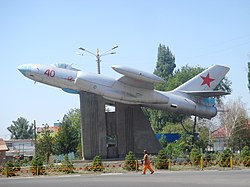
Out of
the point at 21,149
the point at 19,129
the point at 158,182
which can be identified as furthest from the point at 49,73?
the point at 19,129

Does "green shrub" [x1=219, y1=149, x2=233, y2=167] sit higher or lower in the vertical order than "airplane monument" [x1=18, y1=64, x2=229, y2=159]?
lower

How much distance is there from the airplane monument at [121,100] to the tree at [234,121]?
65.0 feet

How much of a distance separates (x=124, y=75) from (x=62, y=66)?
17.4 feet

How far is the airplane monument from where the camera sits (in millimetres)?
34656

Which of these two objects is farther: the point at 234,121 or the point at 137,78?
the point at 234,121

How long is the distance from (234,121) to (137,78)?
2892 centimetres

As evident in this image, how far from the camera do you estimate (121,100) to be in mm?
35469

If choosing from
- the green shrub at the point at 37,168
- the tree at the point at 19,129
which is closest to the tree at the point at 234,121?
the green shrub at the point at 37,168

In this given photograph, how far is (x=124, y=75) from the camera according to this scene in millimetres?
34062

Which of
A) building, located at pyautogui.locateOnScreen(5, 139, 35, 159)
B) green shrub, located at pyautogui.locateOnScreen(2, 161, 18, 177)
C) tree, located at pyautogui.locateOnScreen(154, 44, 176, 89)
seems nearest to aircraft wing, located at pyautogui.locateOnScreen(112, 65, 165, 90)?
green shrub, located at pyautogui.locateOnScreen(2, 161, 18, 177)

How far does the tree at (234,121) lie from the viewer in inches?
2270

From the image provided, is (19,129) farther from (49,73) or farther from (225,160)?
(225,160)

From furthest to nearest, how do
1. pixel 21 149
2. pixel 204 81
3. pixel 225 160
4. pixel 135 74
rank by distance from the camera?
1. pixel 21 149
2. pixel 204 81
3. pixel 135 74
4. pixel 225 160

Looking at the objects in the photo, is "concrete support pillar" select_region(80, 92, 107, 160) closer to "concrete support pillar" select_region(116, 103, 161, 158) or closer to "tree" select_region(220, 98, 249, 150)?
"concrete support pillar" select_region(116, 103, 161, 158)
